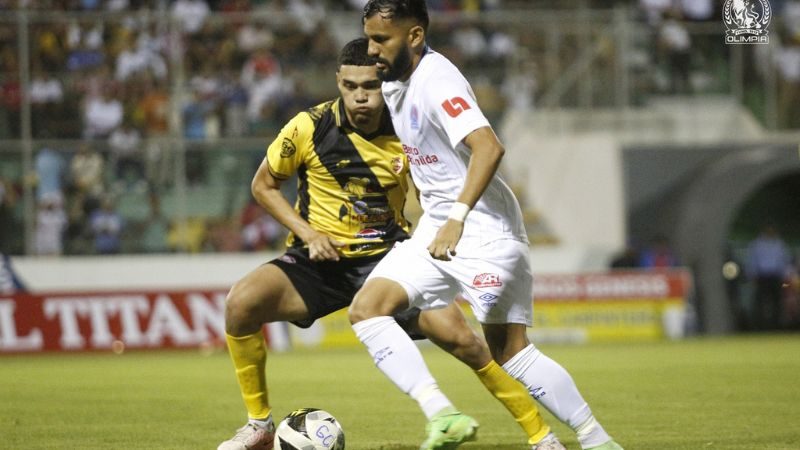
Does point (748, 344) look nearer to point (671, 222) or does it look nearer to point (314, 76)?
point (671, 222)

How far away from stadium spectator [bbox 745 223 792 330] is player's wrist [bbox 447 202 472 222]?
17694 millimetres

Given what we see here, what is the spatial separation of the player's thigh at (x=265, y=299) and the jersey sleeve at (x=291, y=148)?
1.87ft

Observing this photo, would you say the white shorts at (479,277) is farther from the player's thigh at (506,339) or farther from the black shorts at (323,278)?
the black shorts at (323,278)

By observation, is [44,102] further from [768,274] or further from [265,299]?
[265,299]

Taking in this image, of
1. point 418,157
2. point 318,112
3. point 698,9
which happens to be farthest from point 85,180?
point 418,157

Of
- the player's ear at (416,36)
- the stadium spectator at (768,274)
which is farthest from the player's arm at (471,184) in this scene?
the stadium spectator at (768,274)

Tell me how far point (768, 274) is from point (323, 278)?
16447 millimetres

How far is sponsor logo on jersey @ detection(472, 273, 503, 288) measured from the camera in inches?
238

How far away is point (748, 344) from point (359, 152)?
42.2ft

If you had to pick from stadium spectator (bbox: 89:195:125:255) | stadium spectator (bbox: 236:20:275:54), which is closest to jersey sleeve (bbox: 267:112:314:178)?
stadium spectator (bbox: 89:195:125:255)

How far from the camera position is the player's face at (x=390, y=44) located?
602cm

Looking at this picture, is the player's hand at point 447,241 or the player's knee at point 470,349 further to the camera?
the player's knee at point 470,349

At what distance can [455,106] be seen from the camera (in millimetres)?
5844

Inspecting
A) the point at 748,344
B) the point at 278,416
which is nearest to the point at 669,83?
the point at 748,344
